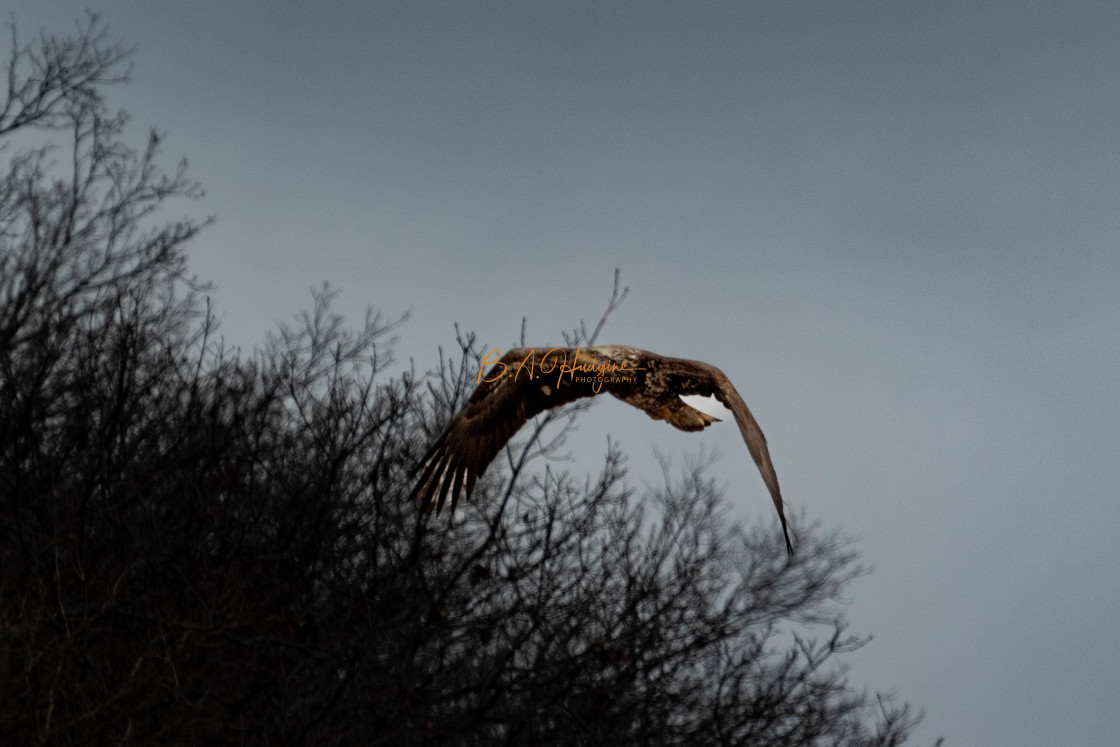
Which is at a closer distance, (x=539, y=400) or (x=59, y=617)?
(x=539, y=400)

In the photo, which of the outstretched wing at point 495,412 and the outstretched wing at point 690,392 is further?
the outstretched wing at point 495,412

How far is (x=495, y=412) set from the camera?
22.5 ft

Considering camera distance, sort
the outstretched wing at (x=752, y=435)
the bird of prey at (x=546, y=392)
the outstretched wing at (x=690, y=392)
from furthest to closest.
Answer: the bird of prey at (x=546, y=392)
the outstretched wing at (x=690, y=392)
the outstretched wing at (x=752, y=435)

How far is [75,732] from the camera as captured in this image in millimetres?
7250

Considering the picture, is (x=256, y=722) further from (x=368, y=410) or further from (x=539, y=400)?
(x=368, y=410)

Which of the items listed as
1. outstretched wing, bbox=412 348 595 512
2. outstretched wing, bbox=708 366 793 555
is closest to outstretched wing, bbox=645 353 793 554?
outstretched wing, bbox=708 366 793 555

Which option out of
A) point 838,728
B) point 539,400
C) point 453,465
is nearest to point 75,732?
point 453,465

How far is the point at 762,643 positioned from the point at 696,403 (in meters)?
6.27

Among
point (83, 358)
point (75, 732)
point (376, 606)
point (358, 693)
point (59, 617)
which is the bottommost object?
point (75, 732)

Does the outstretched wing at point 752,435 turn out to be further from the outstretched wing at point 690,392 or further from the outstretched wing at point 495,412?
the outstretched wing at point 495,412

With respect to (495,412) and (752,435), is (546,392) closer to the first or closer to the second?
(495,412)

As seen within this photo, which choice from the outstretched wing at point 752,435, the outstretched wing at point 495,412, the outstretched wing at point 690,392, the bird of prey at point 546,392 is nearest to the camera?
the outstretched wing at point 752,435

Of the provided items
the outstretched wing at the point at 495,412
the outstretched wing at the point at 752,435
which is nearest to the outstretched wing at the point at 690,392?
the outstretched wing at the point at 752,435

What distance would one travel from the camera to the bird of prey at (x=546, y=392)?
6.38 metres
